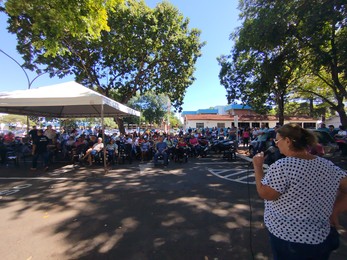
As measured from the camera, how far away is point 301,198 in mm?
1703

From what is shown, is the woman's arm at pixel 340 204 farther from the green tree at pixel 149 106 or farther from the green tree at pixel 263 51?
the green tree at pixel 149 106

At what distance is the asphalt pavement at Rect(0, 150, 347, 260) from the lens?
11.3ft

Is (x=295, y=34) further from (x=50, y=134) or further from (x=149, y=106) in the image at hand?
(x=149, y=106)

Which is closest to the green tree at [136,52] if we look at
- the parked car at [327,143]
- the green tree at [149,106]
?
the parked car at [327,143]

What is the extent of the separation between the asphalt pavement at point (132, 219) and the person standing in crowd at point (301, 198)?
177 cm

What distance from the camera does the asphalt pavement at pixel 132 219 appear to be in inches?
136

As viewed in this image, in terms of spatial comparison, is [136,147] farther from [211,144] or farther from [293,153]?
[293,153]

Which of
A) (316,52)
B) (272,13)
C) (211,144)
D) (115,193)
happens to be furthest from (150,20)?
(115,193)

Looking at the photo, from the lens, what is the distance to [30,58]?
63.8ft

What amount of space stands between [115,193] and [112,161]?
481 centimetres

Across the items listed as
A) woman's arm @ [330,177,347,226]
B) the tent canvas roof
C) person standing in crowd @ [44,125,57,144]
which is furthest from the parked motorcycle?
person standing in crowd @ [44,125,57,144]

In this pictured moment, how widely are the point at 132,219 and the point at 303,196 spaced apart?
11.5 feet

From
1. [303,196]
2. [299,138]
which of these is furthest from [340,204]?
[299,138]

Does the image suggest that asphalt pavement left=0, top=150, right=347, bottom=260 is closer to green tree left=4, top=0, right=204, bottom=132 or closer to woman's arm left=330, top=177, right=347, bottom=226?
woman's arm left=330, top=177, right=347, bottom=226
